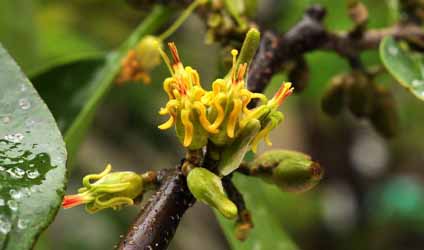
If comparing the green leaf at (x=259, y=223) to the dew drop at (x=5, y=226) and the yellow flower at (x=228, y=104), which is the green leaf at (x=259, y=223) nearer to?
the yellow flower at (x=228, y=104)

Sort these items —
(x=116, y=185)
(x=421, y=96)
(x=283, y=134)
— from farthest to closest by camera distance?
(x=283, y=134)
(x=421, y=96)
(x=116, y=185)

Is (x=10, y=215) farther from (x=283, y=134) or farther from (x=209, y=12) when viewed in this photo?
(x=283, y=134)

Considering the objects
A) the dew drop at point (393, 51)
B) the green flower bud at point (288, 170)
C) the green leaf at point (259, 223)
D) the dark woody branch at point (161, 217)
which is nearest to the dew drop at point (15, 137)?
the dark woody branch at point (161, 217)

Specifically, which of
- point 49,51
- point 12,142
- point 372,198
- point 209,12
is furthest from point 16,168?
point 372,198

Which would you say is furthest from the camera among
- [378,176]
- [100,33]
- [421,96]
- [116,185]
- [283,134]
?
[283,134]

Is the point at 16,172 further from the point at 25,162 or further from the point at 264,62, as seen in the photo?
the point at 264,62

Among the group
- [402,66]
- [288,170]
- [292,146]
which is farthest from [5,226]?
[292,146]

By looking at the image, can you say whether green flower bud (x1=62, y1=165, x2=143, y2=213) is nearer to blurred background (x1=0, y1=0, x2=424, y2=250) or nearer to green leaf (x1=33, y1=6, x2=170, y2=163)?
green leaf (x1=33, y1=6, x2=170, y2=163)
